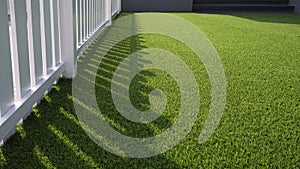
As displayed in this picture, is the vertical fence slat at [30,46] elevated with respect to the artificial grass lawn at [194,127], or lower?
elevated

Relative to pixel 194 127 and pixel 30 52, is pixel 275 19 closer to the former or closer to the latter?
pixel 194 127

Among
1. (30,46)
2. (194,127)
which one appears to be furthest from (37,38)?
(194,127)

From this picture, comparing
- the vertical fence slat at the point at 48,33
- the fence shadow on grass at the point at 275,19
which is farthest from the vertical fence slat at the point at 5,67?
the fence shadow on grass at the point at 275,19

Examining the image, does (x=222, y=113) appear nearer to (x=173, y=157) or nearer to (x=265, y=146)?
(x=265, y=146)

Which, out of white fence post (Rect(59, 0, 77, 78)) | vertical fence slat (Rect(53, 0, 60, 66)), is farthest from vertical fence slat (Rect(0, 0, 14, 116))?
white fence post (Rect(59, 0, 77, 78))

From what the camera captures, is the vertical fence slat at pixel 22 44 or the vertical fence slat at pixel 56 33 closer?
the vertical fence slat at pixel 22 44

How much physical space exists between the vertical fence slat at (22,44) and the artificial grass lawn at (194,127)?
216 mm

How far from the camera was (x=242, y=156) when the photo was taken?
54.9 inches

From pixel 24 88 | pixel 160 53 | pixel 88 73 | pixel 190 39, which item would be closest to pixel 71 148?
pixel 24 88

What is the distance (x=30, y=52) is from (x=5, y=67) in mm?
345

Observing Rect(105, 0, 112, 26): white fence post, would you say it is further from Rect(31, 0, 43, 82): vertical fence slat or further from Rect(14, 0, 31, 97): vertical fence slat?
Rect(14, 0, 31, 97): vertical fence slat

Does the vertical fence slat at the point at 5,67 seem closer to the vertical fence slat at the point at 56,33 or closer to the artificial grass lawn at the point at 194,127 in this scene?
the artificial grass lawn at the point at 194,127

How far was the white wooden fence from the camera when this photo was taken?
4.29ft

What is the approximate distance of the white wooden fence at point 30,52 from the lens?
131cm
